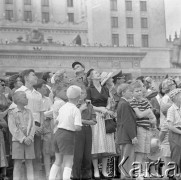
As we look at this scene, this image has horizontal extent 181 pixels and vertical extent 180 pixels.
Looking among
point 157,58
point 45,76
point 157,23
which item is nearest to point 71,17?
point 157,23

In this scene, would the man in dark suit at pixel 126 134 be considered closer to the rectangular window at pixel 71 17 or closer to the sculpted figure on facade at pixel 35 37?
the sculpted figure on facade at pixel 35 37

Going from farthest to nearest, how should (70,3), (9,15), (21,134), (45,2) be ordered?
(70,3) → (45,2) → (9,15) → (21,134)

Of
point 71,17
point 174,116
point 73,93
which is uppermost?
point 71,17

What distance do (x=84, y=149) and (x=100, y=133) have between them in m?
0.81

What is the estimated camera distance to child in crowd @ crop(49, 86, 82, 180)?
8.23 m

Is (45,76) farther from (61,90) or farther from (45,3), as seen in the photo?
(45,3)

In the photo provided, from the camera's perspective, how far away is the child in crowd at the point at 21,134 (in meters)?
8.88

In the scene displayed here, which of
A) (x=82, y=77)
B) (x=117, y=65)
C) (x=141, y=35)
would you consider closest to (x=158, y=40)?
(x=141, y=35)

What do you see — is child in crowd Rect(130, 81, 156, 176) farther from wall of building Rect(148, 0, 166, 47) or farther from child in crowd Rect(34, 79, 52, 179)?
wall of building Rect(148, 0, 166, 47)

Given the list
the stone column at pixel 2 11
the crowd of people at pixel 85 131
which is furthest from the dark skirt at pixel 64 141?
the stone column at pixel 2 11

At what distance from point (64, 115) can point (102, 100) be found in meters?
1.53

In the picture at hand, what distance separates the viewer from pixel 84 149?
8.84 m

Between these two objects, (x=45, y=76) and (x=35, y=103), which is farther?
(x=45, y=76)

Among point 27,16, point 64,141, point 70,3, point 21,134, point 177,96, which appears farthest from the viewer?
point 70,3
